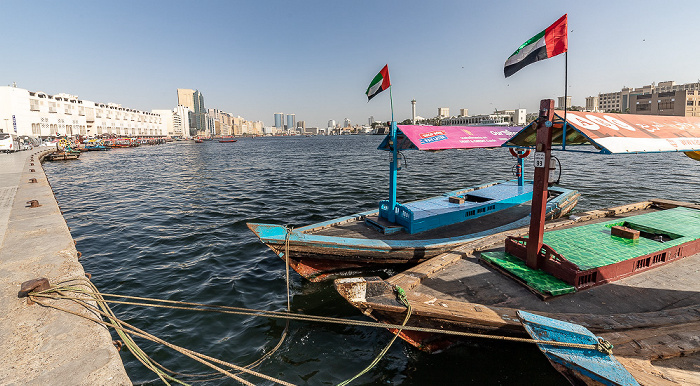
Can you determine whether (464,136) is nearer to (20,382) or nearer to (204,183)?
(20,382)

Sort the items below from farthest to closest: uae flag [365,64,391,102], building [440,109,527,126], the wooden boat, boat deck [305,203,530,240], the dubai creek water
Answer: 1. building [440,109,527,126]
2. uae flag [365,64,391,102]
3. boat deck [305,203,530,240]
4. the dubai creek water
5. the wooden boat

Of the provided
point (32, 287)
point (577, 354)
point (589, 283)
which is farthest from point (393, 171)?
point (32, 287)

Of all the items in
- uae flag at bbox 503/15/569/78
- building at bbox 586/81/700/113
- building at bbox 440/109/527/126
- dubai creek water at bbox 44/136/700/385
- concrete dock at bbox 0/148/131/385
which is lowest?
dubai creek water at bbox 44/136/700/385

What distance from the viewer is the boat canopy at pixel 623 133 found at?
689 cm

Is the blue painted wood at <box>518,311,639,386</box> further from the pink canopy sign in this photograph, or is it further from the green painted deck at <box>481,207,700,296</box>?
the pink canopy sign

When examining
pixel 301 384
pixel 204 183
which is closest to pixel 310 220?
pixel 301 384

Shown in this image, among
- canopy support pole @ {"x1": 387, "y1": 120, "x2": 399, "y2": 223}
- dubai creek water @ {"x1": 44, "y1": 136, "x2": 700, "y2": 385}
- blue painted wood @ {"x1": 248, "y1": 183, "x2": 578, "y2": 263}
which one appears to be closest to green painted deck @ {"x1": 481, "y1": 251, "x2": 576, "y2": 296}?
dubai creek water @ {"x1": 44, "y1": 136, "x2": 700, "y2": 385}

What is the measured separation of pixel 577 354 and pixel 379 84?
944cm

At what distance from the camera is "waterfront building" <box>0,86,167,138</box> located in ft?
292

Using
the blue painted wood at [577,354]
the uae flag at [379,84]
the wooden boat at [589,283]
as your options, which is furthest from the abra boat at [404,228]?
the blue painted wood at [577,354]

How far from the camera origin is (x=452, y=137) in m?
10.8

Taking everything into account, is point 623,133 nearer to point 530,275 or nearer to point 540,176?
point 540,176

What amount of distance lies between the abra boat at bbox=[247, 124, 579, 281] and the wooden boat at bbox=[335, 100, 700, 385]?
1.80m

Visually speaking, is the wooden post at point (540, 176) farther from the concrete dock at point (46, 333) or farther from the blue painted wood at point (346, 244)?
the concrete dock at point (46, 333)
